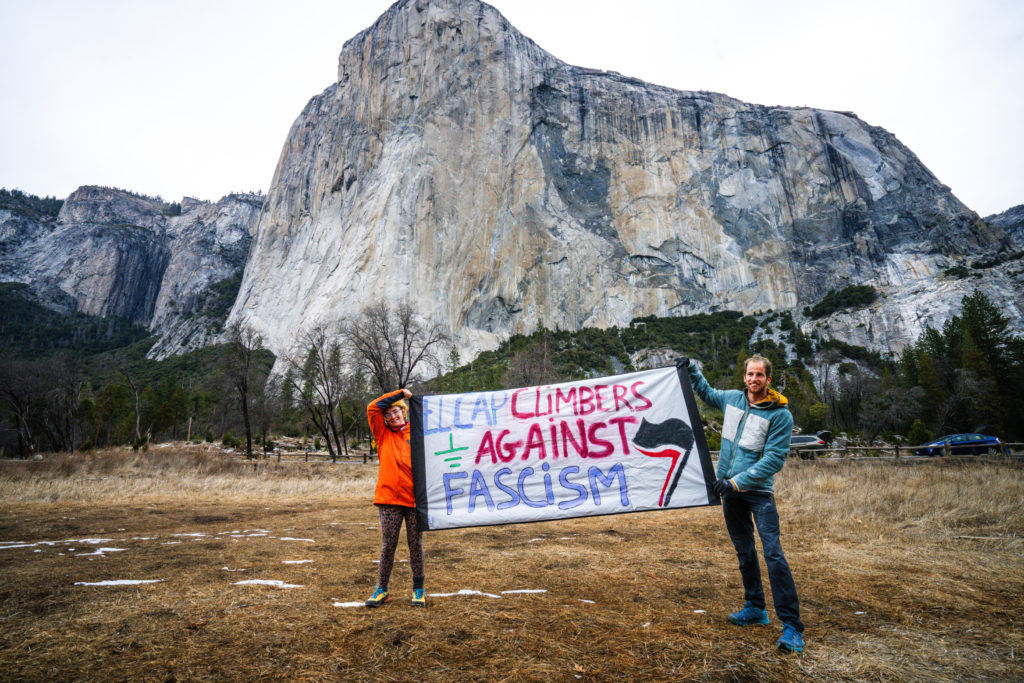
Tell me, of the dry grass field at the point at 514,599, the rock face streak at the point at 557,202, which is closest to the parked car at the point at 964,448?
the dry grass field at the point at 514,599

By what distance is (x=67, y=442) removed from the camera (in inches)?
1518

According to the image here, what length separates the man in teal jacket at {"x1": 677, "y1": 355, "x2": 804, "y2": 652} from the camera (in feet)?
11.1

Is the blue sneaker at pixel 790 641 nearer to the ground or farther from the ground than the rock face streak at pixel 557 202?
nearer to the ground

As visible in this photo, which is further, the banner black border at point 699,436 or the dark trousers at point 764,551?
the banner black border at point 699,436

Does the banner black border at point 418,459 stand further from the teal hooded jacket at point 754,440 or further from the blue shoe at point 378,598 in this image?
the teal hooded jacket at point 754,440

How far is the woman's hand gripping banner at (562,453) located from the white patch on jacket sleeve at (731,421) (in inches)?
19.3

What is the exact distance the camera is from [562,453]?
15.5 feet

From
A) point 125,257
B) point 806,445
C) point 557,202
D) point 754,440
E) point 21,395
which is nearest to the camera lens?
point 754,440

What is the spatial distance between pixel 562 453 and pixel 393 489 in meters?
1.64

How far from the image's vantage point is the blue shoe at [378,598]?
3.89m

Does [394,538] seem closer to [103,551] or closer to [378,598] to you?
[378,598]


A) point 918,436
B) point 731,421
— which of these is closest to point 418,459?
point 731,421

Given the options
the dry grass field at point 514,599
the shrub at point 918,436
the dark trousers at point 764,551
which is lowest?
the shrub at point 918,436

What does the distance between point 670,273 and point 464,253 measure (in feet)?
119
